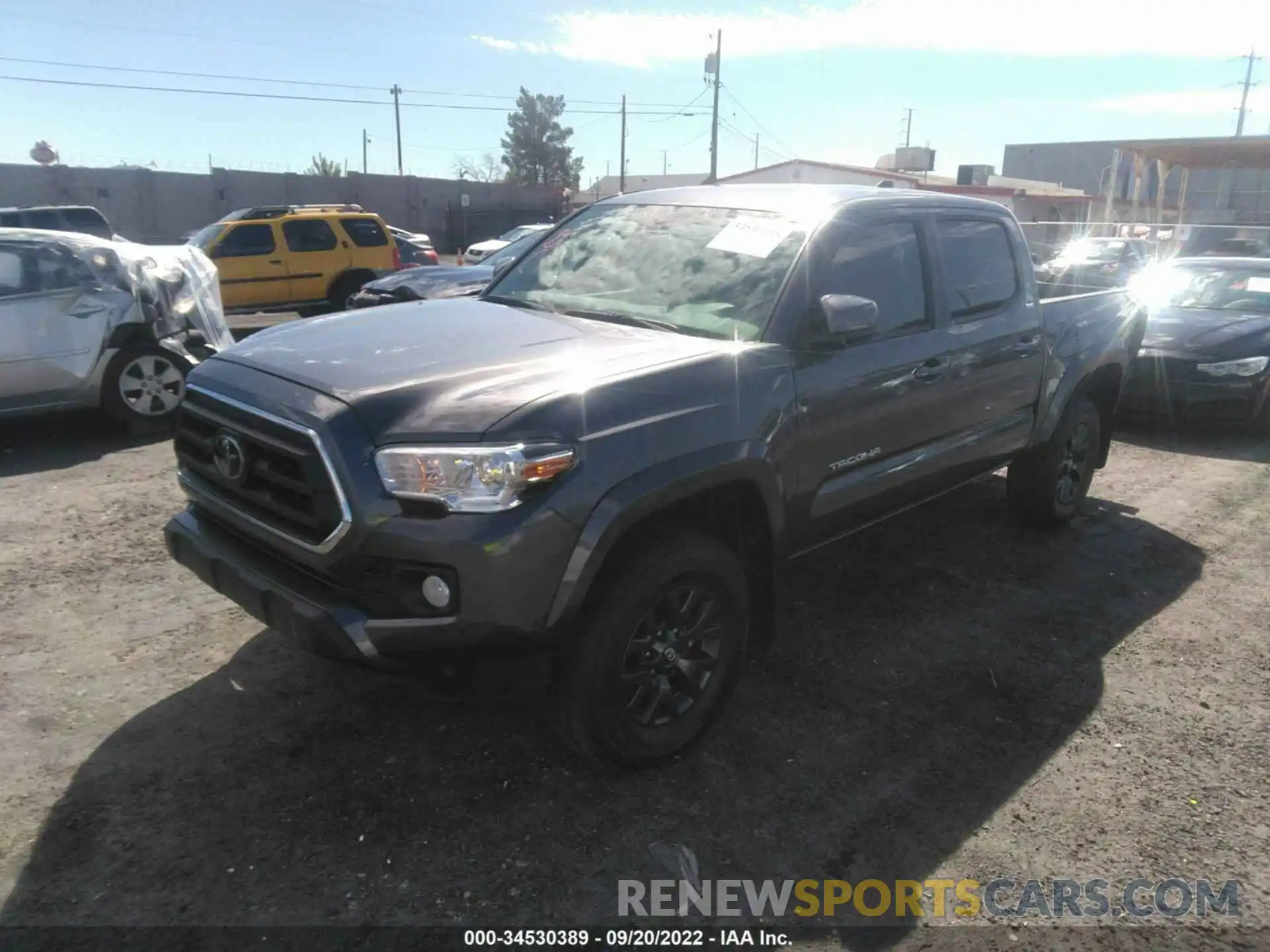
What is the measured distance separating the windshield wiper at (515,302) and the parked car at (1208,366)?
5961 millimetres

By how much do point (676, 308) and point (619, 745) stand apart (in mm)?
1645

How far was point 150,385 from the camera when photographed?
735 centimetres

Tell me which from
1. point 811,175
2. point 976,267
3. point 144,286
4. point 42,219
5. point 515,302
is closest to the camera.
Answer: point 515,302

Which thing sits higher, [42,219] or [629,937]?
[42,219]

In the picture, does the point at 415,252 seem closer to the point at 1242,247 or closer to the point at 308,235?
the point at 308,235

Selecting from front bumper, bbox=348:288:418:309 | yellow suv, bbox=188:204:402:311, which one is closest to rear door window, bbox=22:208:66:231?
yellow suv, bbox=188:204:402:311

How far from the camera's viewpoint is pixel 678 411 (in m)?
3.02

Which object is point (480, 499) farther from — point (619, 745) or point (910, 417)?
point (910, 417)

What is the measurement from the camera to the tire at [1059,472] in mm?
5383

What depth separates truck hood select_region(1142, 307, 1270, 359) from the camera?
8.33 meters

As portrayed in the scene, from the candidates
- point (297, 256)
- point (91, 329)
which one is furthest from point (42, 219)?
point (91, 329)

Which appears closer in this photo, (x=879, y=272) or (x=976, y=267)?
(x=879, y=272)

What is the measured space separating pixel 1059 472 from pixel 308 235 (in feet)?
42.0

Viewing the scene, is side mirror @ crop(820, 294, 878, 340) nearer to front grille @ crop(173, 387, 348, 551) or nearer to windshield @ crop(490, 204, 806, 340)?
windshield @ crop(490, 204, 806, 340)
